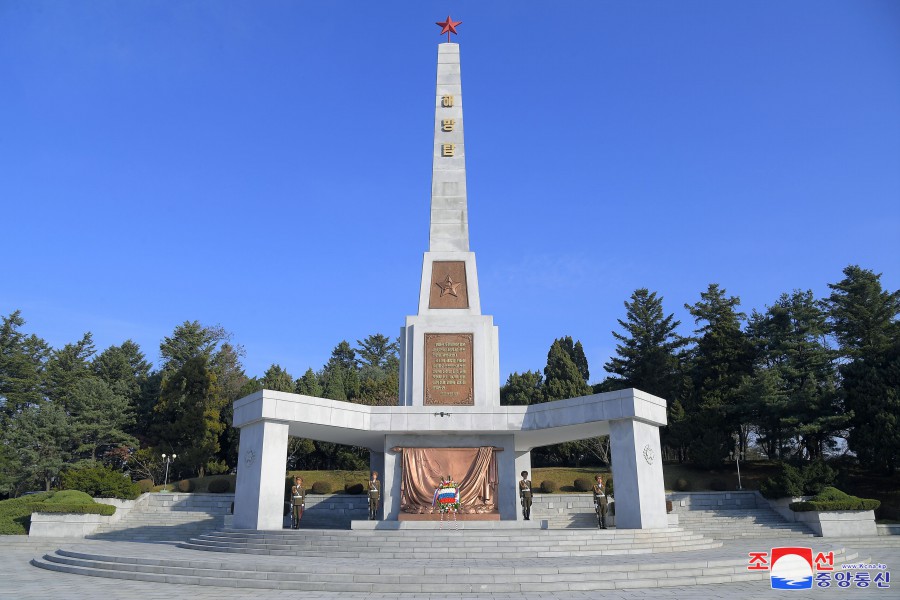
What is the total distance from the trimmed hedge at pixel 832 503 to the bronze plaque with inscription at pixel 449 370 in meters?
12.6

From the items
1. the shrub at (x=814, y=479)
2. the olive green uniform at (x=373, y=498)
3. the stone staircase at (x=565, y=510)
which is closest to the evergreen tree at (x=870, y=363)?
the shrub at (x=814, y=479)

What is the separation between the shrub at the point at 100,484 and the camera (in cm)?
2416

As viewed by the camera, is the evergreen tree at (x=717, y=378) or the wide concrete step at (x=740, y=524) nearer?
the wide concrete step at (x=740, y=524)

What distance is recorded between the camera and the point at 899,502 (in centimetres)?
2503

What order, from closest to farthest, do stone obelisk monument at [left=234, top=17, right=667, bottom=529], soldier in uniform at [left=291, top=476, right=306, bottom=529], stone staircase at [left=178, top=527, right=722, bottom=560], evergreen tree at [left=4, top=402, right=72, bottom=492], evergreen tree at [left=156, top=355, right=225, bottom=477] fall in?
stone staircase at [left=178, top=527, right=722, bottom=560], stone obelisk monument at [left=234, top=17, right=667, bottom=529], soldier in uniform at [left=291, top=476, right=306, bottom=529], evergreen tree at [left=4, top=402, right=72, bottom=492], evergreen tree at [left=156, top=355, right=225, bottom=477]

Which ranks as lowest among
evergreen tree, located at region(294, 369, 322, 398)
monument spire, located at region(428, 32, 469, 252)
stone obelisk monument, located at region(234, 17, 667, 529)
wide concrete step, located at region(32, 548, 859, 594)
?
wide concrete step, located at region(32, 548, 859, 594)

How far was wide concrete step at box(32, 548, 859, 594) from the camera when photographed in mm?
10047

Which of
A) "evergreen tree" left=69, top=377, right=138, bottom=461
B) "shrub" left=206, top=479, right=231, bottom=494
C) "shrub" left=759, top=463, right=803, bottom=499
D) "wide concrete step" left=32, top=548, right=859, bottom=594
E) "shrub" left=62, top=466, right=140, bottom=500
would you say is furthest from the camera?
"evergreen tree" left=69, top=377, right=138, bottom=461

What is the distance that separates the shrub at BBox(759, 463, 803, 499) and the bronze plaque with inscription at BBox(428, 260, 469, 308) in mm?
14067

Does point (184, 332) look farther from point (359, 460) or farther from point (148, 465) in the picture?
point (359, 460)

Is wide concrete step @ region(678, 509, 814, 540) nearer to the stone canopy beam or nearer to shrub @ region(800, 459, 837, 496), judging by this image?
shrub @ region(800, 459, 837, 496)

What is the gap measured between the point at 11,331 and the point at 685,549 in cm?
4307

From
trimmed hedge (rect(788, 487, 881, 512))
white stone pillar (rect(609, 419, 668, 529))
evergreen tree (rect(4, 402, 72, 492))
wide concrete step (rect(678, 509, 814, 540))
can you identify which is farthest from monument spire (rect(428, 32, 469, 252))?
evergreen tree (rect(4, 402, 72, 492))

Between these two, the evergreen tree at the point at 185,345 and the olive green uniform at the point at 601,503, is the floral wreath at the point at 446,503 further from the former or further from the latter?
the evergreen tree at the point at 185,345
